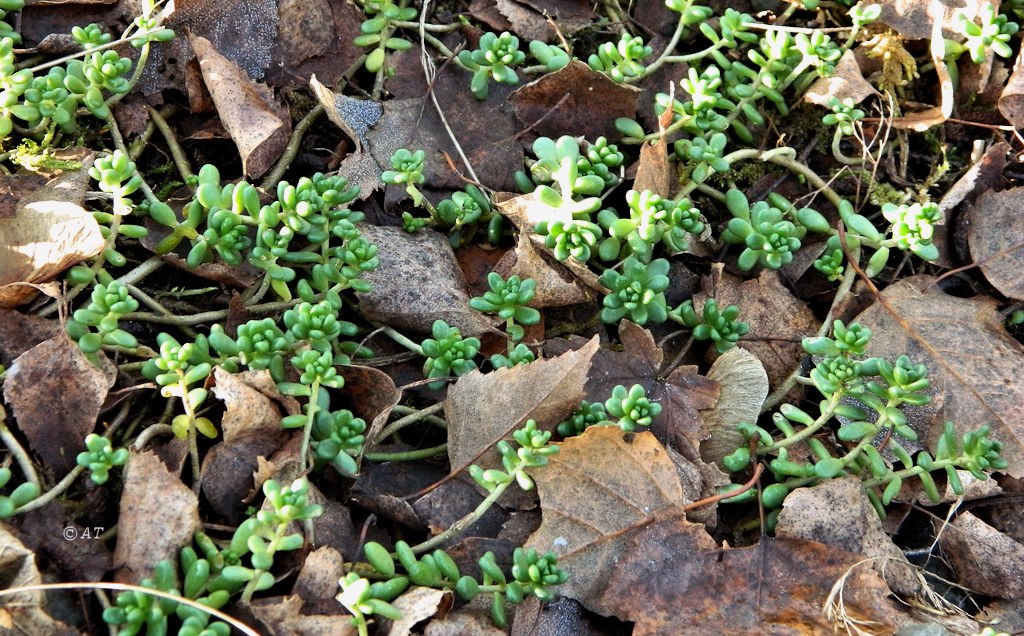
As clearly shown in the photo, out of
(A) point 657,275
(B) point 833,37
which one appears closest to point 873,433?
(A) point 657,275

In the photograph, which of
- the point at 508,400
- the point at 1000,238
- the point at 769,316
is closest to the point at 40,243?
the point at 508,400

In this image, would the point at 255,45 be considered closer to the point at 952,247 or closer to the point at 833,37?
the point at 833,37

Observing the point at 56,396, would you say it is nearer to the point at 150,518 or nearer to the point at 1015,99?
the point at 150,518

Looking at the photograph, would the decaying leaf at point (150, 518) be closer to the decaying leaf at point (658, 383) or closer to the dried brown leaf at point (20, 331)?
the dried brown leaf at point (20, 331)

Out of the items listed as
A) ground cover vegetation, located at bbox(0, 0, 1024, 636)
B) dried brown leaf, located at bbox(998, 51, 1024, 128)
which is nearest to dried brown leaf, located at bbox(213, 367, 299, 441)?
ground cover vegetation, located at bbox(0, 0, 1024, 636)

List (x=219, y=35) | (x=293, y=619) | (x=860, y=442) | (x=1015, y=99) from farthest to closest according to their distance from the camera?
(x=1015, y=99) < (x=219, y=35) < (x=860, y=442) < (x=293, y=619)

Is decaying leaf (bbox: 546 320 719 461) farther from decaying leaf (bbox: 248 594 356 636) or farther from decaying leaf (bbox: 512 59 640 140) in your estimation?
decaying leaf (bbox: 248 594 356 636)
